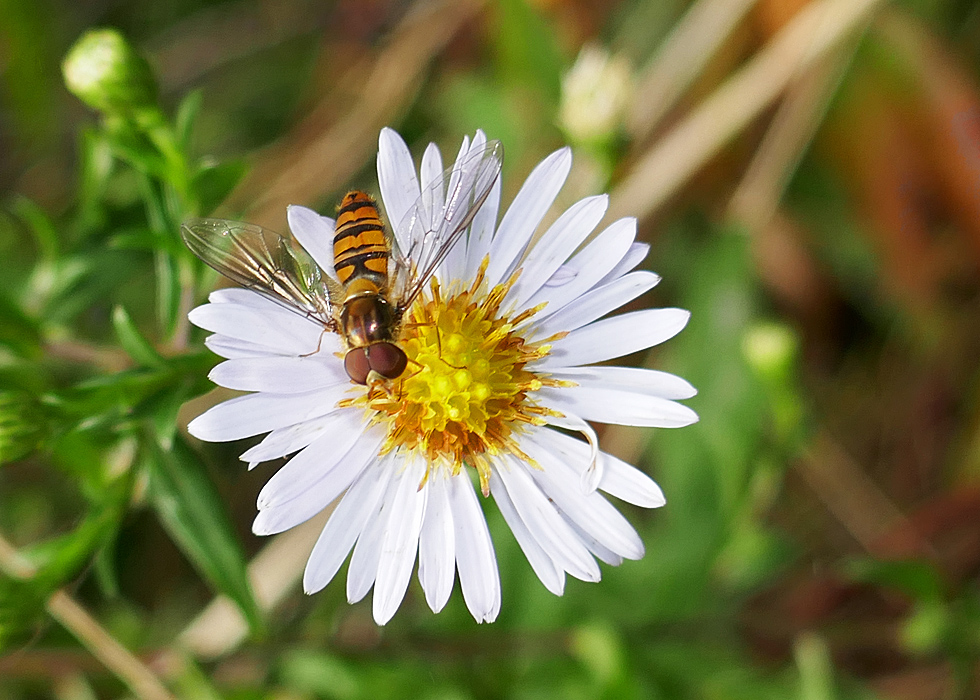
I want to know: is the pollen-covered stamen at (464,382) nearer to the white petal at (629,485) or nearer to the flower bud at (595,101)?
the white petal at (629,485)

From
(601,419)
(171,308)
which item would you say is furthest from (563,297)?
(171,308)

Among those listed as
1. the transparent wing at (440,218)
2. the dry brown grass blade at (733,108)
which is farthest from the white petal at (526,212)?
the dry brown grass blade at (733,108)

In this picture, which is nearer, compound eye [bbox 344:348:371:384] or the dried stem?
compound eye [bbox 344:348:371:384]

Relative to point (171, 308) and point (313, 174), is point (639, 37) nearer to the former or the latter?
point (313, 174)

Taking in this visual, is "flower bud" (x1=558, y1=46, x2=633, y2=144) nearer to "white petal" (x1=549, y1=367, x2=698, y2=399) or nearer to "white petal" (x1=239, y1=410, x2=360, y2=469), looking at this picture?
"white petal" (x1=549, y1=367, x2=698, y2=399)

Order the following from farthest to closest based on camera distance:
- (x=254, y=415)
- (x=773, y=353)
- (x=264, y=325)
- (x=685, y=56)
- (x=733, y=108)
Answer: (x=685, y=56) → (x=733, y=108) → (x=773, y=353) → (x=264, y=325) → (x=254, y=415)

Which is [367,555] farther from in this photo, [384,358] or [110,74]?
[110,74]

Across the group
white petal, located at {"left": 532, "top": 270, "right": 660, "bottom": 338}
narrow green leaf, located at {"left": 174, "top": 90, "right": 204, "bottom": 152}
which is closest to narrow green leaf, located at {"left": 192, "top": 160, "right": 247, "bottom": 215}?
narrow green leaf, located at {"left": 174, "top": 90, "right": 204, "bottom": 152}

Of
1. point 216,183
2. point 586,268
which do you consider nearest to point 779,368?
point 586,268
